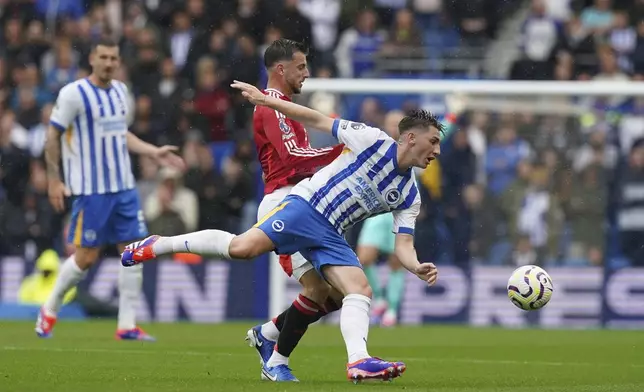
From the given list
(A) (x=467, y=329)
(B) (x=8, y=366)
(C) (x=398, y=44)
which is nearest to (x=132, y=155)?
(C) (x=398, y=44)

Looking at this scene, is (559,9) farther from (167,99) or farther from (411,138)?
(411,138)

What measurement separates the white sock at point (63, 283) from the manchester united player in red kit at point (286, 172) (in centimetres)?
350

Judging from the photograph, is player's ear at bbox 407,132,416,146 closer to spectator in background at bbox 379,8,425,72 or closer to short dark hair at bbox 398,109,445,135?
short dark hair at bbox 398,109,445,135

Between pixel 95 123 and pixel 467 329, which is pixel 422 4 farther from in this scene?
pixel 95 123

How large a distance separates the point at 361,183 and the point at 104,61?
4487 mm

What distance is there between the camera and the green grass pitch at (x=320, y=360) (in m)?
8.60

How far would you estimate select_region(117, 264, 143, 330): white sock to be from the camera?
1272 centimetres

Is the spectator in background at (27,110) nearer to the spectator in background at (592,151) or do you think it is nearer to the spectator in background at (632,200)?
the spectator in background at (592,151)

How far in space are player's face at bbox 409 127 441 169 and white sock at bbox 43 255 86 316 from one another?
5.01 meters

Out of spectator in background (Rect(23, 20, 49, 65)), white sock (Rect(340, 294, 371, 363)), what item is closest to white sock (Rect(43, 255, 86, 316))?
white sock (Rect(340, 294, 371, 363))

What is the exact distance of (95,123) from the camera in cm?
1271

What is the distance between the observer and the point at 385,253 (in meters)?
17.4

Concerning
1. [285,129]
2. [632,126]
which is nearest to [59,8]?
[632,126]

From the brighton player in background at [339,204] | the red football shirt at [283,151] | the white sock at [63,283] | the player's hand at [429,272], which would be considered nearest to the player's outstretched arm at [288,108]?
the brighton player in background at [339,204]
